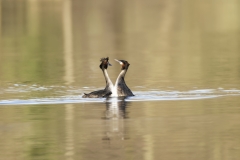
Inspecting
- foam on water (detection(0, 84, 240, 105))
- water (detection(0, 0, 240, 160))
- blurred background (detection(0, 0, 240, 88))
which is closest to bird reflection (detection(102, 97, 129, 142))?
water (detection(0, 0, 240, 160))

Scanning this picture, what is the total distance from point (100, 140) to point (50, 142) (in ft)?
2.51

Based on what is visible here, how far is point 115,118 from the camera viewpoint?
1858 centimetres

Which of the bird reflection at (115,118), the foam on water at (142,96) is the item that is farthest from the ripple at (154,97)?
the bird reflection at (115,118)

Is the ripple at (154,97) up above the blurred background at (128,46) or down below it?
below

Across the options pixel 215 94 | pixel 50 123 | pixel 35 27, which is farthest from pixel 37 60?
pixel 35 27

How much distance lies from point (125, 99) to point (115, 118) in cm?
338

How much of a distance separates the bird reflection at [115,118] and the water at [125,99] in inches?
0.6

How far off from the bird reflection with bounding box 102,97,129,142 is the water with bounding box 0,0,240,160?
2 centimetres

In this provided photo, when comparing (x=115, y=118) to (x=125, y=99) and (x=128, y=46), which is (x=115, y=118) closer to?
(x=125, y=99)

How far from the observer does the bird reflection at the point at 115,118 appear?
16469 millimetres

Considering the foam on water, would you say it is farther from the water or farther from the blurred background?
the blurred background

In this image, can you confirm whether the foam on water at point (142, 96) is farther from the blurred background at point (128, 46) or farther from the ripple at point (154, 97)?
the blurred background at point (128, 46)

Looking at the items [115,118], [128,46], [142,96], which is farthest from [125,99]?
[128,46]

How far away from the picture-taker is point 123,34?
166 ft
